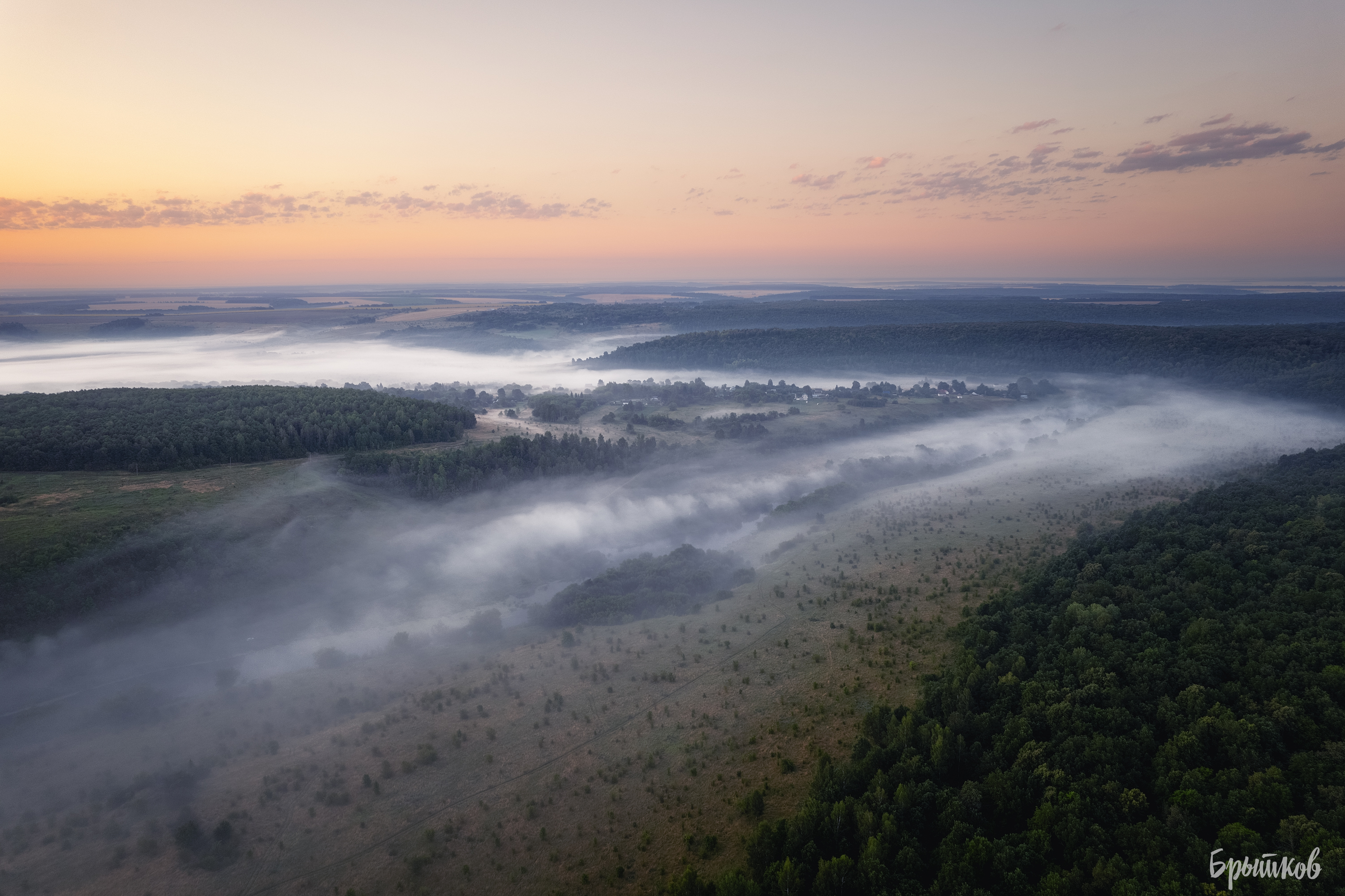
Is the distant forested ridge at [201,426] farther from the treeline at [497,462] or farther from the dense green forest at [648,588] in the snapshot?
the dense green forest at [648,588]

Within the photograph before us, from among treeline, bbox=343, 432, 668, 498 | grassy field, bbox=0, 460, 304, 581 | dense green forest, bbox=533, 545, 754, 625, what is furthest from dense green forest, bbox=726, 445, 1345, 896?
treeline, bbox=343, 432, 668, 498

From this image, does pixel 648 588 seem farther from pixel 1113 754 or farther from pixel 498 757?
pixel 1113 754

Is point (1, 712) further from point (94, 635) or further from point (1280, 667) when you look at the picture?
point (1280, 667)

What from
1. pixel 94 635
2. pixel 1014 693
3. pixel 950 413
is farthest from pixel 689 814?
pixel 950 413

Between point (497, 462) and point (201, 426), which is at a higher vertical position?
point (201, 426)

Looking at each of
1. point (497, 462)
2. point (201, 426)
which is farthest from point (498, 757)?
point (201, 426)
